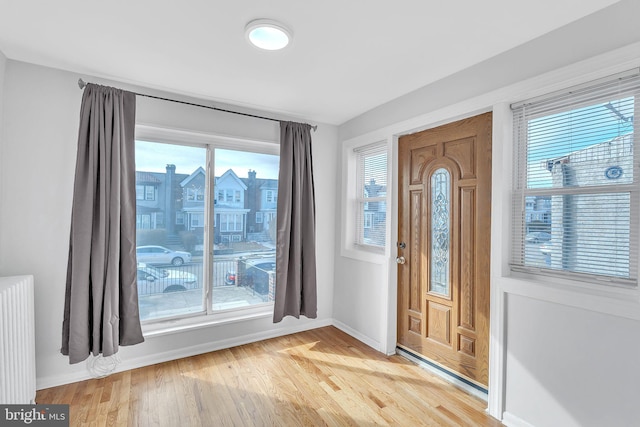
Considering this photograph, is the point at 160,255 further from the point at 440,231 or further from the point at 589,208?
the point at 589,208

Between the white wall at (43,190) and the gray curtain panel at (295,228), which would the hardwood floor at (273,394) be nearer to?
the white wall at (43,190)

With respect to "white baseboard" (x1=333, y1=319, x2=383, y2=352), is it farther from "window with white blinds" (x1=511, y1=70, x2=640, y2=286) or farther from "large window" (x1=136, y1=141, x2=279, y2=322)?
"window with white blinds" (x1=511, y1=70, x2=640, y2=286)

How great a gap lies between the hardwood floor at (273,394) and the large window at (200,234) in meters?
0.57

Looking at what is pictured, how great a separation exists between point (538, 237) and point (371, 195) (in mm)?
1723

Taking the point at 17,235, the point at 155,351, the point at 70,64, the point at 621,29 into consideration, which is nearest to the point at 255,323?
the point at 155,351

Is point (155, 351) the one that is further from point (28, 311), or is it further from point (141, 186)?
point (141, 186)

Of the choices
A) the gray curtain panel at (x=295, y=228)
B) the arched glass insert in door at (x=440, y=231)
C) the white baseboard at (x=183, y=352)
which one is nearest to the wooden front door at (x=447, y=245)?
the arched glass insert in door at (x=440, y=231)

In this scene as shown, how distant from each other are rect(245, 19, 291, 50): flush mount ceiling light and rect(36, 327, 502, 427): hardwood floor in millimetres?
2501

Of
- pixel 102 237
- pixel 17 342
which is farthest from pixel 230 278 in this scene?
pixel 17 342

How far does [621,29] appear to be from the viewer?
1.61m

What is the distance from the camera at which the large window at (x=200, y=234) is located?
2.90 meters

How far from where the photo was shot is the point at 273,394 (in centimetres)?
238

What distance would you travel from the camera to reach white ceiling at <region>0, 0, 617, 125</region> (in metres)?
1.71

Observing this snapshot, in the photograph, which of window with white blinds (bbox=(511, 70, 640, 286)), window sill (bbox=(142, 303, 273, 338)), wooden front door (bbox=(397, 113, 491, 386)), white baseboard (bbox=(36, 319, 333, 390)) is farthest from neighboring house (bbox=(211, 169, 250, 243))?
window with white blinds (bbox=(511, 70, 640, 286))
